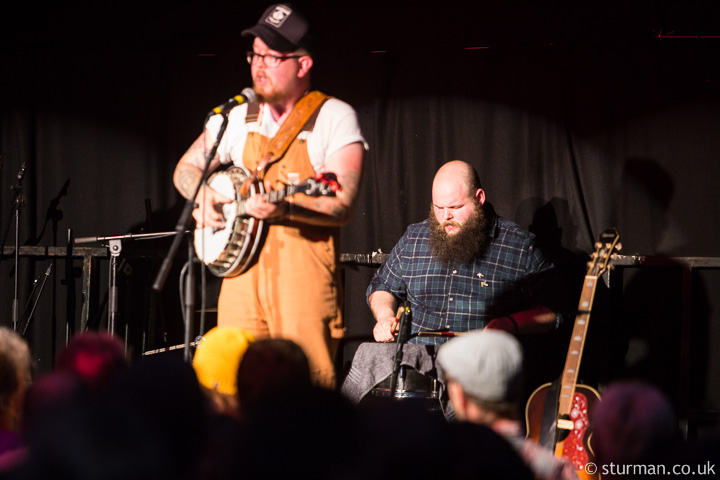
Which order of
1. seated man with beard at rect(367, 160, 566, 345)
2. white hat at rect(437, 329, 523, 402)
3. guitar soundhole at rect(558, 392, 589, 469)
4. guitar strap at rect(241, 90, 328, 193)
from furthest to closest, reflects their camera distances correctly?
seated man with beard at rect(367, 160, 566, 345) → guitar soundhole at rect(558, 392, 589, 469) → guitar strap at rect(241, 90, 328, 193) → white hat at rect(437, 329, 523, 402)

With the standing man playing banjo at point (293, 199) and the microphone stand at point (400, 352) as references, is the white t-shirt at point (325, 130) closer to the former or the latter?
the standing man playing banjo at point (293, 199)

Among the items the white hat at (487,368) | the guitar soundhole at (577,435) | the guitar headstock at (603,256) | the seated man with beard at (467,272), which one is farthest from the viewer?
the seated man with beard at (467,272)

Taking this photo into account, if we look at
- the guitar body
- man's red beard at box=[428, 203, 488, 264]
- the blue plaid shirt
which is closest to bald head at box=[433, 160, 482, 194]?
man's red beard at box=[428, 203, 488, 264]

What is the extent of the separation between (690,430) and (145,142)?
4.64 metres

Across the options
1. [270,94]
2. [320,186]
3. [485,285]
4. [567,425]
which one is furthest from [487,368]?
[485,285]

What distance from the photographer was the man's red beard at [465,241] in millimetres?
5242

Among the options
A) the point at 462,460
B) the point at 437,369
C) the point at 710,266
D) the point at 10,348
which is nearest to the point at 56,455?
the point at 462,460

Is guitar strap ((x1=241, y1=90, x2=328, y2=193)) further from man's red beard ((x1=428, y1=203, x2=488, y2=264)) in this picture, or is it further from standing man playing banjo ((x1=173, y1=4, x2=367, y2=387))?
man's red beard ((x1=428, y1=203, x2=488, y2=264))

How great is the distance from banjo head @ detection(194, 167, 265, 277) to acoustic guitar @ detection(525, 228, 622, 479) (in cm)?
193

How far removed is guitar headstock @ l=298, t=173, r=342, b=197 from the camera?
343 cm

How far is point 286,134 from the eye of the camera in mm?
3676

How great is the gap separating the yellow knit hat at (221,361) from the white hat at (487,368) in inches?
36.6

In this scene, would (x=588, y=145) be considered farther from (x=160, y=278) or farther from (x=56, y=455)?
(x=56, y=455)

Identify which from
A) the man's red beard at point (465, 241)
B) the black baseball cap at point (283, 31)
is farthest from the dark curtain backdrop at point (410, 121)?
the black baseball cap at point (283, 31)
